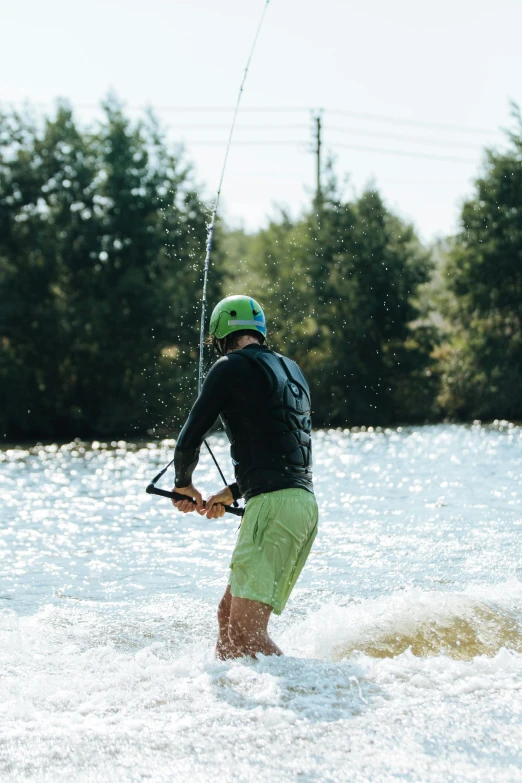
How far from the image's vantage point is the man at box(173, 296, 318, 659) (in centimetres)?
513

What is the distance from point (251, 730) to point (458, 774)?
94cm

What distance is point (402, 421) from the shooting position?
38.9 metres

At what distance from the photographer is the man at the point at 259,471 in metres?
5.13

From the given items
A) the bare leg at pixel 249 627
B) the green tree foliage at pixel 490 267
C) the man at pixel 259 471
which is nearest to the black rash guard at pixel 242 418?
the man at pixel 259 471

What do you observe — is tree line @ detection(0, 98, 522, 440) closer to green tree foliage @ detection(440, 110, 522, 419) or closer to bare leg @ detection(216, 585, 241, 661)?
green tree foliage @ detection(440, 110, 522, 419)

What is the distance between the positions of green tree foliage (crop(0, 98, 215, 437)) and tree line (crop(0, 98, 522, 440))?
57 millimetres

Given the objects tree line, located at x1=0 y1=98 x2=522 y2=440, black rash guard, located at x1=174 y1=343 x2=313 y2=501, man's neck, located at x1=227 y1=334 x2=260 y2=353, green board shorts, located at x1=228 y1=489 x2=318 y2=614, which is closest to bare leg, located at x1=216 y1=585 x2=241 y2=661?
green board shorts, located at x1=228 y1=489 x2=318 y2=614

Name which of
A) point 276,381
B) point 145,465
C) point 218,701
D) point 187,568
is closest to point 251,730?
point 218,701

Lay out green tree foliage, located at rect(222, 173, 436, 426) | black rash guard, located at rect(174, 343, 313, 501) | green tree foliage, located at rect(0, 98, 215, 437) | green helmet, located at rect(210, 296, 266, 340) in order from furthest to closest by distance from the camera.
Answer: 1. green tree foliage, located at rect(222, 173, 436, 426)
2. green tree foliage, located at rect(0, 98, 215, 437)
3. green helmet, located at rect(210, 296, 266, 340)
4. black rash guard, located at rect(174, 343, 313, 501)

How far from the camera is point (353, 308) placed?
133ft

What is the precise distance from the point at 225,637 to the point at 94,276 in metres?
34.6

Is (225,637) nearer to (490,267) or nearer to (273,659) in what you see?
(273,659)

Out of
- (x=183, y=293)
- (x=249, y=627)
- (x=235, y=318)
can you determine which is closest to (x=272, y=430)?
(x=235, y=318)

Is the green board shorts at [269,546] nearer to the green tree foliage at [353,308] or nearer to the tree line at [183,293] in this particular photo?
the tree line at [183,293]
